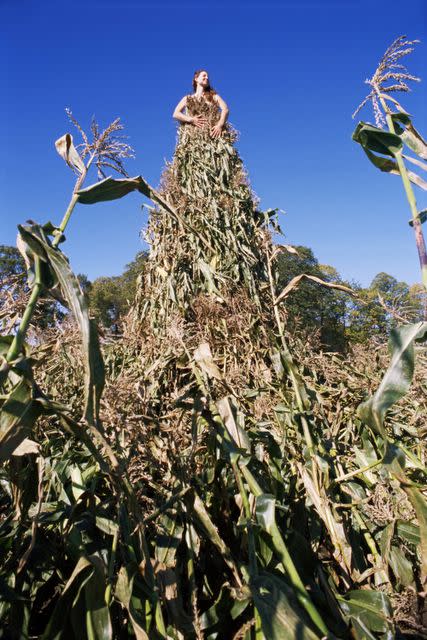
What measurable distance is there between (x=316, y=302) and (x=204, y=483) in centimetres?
1398

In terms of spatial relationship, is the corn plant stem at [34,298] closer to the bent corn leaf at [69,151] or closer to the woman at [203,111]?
the bent corn leaf at [69,151]

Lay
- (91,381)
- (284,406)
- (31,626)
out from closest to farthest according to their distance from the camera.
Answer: (91,381), (31,626), (284,406)

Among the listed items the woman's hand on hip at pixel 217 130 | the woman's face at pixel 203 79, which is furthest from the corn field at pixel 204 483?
the woman's face at pixel 203 79

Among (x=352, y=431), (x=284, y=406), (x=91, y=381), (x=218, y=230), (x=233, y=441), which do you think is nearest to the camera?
(x=91, y=381)

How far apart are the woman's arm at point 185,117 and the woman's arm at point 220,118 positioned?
0.37ft

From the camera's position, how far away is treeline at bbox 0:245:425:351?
142cm

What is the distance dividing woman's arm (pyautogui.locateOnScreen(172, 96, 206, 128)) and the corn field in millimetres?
1622

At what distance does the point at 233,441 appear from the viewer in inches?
44.9

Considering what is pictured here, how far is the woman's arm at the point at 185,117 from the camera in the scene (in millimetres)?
3117

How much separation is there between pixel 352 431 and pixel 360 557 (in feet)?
1.65

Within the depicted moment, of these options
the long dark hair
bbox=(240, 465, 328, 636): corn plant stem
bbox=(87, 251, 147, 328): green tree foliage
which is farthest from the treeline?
the long dark hair

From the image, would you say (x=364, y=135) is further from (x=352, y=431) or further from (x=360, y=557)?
(x=360, y=557)

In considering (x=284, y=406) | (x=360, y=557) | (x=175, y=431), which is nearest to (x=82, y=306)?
(x=175, y=431)

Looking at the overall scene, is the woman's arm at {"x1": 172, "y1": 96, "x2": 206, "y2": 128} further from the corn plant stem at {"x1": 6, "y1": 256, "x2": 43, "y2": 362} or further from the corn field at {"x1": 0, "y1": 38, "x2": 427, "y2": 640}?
the corn plant stem at {"x1": 6, "y1": 256, "x2": 43, "y2": 362}
